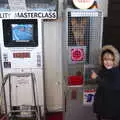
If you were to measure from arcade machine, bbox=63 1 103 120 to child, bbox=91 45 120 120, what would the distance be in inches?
5.9

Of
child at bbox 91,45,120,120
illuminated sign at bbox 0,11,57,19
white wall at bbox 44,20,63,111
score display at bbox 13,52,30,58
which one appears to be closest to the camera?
child at bbox 91,45,120,120

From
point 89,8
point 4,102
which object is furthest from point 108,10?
point 4,102

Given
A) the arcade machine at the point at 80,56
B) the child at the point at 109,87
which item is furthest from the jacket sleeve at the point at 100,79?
the arcade machine at the point at 80,56

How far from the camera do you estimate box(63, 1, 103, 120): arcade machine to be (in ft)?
7.51

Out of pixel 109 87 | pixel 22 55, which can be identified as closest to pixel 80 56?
pixel 109 87

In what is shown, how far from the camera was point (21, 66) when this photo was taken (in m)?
2.71

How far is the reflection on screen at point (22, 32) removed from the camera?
8.55 ft

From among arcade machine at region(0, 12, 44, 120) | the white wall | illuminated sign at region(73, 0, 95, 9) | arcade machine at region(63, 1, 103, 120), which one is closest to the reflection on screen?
arcade machine at region(0, 12, 44, 120)

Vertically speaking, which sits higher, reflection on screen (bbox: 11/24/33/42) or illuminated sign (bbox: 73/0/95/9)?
illuminated sign (bbox: 73/0/95/9)

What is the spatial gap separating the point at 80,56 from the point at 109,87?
1.36 feet

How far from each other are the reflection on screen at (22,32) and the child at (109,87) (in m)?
0.81

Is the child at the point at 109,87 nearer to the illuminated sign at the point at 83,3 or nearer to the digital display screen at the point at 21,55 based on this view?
the illuminated sign at the point at 83,3

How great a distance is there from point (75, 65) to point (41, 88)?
61cm

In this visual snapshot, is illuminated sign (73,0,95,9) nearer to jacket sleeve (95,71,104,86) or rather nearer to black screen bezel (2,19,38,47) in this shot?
black screen bezel (2,19,38,47)
